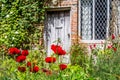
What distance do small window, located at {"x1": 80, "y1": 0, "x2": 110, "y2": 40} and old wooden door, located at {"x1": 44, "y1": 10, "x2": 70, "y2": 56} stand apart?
0.58 metres

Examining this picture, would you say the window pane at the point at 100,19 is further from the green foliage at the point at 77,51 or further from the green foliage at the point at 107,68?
the green foliage at the point at 107,68

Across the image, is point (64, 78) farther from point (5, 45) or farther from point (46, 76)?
point (5, 45)

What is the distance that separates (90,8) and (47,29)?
5.80ft

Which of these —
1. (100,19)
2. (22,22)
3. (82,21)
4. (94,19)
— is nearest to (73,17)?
(82,21)

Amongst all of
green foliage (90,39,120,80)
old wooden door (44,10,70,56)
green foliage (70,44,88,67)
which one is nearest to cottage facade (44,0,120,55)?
old wooden door (44,10,70,56)

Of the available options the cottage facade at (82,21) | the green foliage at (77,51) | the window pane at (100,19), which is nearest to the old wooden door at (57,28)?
the cottage facade at (82,21)

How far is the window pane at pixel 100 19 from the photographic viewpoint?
12.2m

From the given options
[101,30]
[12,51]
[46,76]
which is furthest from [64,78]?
[101,30]

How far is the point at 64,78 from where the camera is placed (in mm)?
5102

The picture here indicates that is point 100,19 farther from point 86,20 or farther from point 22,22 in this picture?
point 22,22

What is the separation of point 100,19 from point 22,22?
2.74m

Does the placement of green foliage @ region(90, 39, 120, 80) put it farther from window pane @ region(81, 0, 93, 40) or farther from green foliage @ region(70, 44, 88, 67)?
window pane @ region(81, 0, 93, 40)

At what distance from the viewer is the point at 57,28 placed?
1327cm

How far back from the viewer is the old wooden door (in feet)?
42.6
